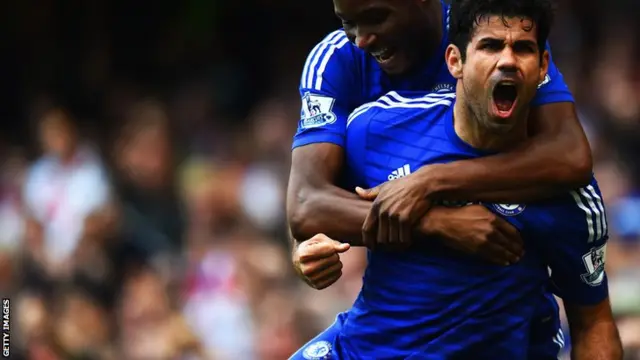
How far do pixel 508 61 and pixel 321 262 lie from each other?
759 mm

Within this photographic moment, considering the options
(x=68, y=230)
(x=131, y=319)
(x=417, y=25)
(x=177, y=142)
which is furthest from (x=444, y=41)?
(x=177, y=142)

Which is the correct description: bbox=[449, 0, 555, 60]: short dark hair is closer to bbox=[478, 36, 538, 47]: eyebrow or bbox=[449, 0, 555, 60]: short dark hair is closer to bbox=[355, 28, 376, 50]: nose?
bbox=[478, 36, 538, 47]: eyebrow

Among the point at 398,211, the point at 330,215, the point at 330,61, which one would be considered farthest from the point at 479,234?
the point at 330,61

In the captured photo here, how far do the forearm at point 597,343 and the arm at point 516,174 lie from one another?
473 millimetres

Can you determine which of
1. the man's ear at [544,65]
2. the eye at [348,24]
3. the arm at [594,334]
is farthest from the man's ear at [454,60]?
the arm at [594,334]

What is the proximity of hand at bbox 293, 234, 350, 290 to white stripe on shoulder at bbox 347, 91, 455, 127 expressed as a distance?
0.45m

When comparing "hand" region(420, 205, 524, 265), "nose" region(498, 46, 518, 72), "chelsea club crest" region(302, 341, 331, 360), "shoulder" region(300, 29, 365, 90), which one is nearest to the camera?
"nose" region(498, 46, 518, 72)

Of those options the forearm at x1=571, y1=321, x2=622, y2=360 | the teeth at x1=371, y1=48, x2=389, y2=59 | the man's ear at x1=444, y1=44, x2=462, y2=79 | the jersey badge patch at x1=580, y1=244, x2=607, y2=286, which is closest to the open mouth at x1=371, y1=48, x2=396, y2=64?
the teeth at x1=371, y1=48, x2=389, y2=59

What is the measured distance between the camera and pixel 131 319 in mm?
8672

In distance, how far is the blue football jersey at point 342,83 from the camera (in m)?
4.44

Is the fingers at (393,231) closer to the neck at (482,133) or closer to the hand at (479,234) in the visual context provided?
the hand at (479,234)

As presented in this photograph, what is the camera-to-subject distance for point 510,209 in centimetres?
412

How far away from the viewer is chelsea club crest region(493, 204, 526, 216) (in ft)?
13.5

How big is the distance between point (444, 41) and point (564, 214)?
763mm
